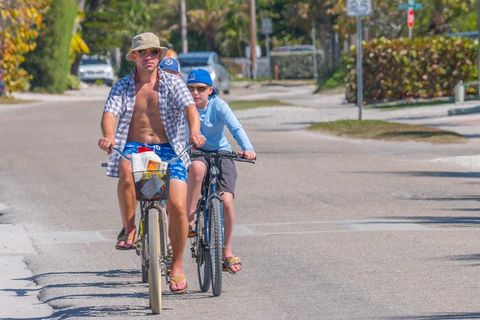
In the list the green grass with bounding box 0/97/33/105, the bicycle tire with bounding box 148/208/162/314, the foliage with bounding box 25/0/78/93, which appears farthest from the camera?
the foliage with bounding box 25/0/78/93

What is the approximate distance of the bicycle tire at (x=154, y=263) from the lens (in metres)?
9.22

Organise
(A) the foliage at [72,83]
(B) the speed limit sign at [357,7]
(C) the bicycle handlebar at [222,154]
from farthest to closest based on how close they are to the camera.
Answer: (A) the foliage at [72,83] → (B) the speed limit sign at [357,7] → (C) the bicycle handlebar at [222,154]

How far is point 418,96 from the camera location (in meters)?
38.4

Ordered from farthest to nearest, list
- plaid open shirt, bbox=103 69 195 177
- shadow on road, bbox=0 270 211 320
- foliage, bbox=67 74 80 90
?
1. foliage, bbox=67 74 80 90
2. plaid open shirt, bbox=103 69 195 177
3. shadow on road, bbox=0 270 211 320

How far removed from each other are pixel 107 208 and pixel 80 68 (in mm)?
55316

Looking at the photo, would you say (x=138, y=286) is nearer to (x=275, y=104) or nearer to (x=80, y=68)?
(x=275, y=104)

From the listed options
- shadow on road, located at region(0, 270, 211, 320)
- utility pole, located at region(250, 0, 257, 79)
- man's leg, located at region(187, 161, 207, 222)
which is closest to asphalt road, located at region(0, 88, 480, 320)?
shadow on road, located at region(0, 270, 211, 320)

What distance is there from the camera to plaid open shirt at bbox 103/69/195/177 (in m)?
9.94

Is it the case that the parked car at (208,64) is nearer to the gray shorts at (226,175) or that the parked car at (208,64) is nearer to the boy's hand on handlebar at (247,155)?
Answer: the gray shorts at (226,175)

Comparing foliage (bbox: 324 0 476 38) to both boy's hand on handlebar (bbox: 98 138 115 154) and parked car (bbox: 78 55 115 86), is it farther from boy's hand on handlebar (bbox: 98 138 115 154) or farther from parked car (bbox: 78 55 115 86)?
boy's hand on handlebar (bbox: 98 138 115 154)

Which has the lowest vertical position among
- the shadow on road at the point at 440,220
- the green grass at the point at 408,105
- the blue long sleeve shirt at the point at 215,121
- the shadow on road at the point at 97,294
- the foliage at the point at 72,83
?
the foliage at the point at 72,83

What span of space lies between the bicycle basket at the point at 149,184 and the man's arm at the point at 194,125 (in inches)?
14.2

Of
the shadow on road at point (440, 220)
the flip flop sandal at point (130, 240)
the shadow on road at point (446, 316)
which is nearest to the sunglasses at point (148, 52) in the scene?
the flip flop sandal at point (130, 240)

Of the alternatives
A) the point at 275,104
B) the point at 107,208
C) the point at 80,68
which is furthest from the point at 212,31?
the point at 107,208
